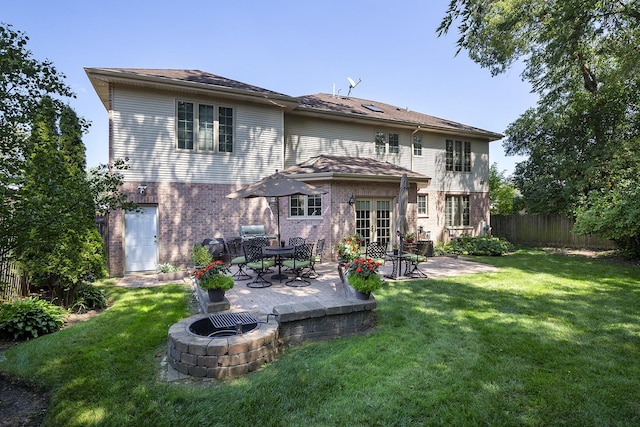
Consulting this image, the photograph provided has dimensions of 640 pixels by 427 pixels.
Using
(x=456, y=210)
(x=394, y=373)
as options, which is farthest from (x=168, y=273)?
(x=456, y=210)

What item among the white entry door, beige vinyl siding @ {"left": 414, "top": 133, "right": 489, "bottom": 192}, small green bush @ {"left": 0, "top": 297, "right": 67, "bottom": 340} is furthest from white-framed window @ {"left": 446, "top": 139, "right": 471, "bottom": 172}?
small green bush @ {"left": 0, "top": 297, "right": 67, "bottom": 340}

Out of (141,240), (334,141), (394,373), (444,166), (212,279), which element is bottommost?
(394,373)

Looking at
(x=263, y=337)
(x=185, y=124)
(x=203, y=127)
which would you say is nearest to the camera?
(x=263, y=337)

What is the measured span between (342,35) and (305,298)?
907 centimetres

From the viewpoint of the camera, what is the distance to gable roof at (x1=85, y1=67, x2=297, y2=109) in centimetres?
923

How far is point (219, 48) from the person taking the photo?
11.5 metres

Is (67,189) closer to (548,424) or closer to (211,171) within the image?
(548,424)

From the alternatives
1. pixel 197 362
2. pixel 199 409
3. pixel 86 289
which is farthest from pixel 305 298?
pixel 86 289

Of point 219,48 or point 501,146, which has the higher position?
point 219,48

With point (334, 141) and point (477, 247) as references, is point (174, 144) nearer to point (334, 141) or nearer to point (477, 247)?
point (334, 141)

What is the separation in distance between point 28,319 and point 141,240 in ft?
16.6

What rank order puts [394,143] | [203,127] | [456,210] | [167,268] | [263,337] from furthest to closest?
[456,210] < [394,143] < [203,127] < [167,268] < [263,337]

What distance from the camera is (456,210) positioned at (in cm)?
1662

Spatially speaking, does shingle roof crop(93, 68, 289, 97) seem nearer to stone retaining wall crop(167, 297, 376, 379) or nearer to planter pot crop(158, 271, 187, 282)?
planter pot crop(158, 271, 187, 282)
